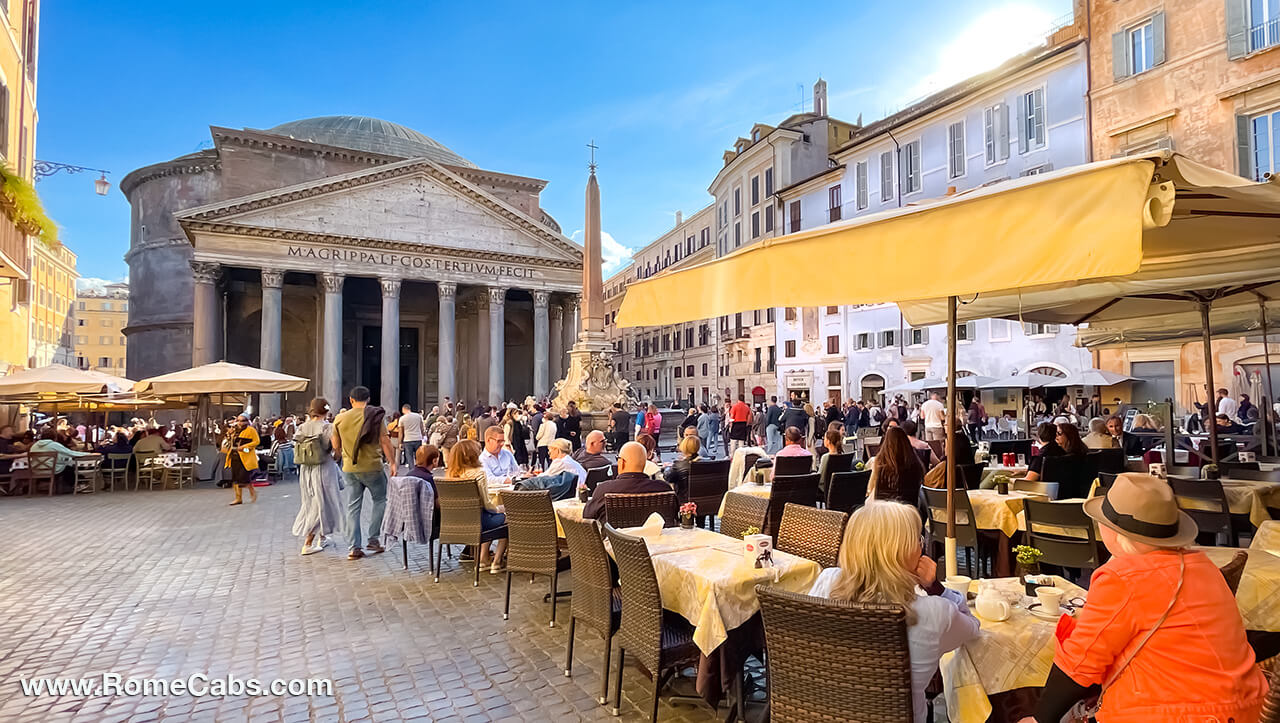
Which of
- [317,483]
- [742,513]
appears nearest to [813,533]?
[742,513]

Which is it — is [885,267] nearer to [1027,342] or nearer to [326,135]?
[1027,342]

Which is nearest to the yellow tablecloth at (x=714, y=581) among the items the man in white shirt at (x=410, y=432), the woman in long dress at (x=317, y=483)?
the woman in long dress at (x=317, y=483)

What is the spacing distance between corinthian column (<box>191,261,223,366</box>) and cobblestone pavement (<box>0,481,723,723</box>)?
61.7ft

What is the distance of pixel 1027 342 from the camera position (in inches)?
811

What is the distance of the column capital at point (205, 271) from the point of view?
77.2 ft

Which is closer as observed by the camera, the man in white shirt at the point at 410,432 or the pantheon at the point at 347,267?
the man in white shirt at the point at 410,432

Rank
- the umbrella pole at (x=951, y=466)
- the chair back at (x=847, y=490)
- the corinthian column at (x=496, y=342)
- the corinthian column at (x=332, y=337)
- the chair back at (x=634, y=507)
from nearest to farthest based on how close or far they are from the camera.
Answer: the umbrella pole at (x=951, y=466) → the chair back at (x=634, y=507) → the chair back at (x=847, y=490) → the corinthian column at (x=332, y=337) → the corinthian column at (x=496, y=342)

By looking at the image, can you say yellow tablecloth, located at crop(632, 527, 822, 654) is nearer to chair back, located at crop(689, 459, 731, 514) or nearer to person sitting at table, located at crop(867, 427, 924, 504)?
person sitting at table, located at crop(867, 427, 924, 504)

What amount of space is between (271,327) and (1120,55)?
90.9ft

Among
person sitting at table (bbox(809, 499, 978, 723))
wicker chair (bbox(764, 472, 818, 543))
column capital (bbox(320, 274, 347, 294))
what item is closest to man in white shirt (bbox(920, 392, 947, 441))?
wicker chair (bbox(764, 472, 818, 543))

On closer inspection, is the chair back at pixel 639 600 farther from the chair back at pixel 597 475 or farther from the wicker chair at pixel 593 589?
the chair back at pixel 597 475

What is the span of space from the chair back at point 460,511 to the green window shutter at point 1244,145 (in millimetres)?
17874

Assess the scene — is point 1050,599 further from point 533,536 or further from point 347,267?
point 347,267

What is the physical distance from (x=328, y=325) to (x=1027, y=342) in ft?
80.9
